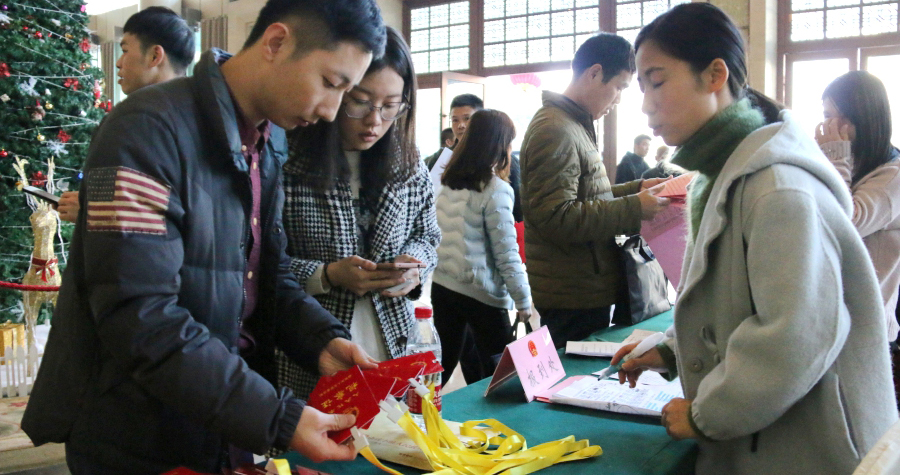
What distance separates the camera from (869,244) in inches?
81.8

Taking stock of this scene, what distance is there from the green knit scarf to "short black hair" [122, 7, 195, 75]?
1822mm

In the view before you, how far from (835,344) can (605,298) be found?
3.64 feet

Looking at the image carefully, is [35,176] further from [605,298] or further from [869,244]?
[869,244]

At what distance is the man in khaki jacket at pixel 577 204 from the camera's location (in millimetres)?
1906

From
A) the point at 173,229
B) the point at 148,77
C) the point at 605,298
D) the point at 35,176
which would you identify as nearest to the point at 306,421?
the point at 173,229

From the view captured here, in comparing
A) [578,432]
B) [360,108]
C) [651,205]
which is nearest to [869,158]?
[651,205]

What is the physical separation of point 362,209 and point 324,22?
2.07 feet

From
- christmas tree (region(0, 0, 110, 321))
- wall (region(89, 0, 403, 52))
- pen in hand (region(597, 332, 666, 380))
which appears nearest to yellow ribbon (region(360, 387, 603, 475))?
pen in hand (region(597, 332, 666, 380))

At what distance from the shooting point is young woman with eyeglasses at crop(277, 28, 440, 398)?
4.47ft

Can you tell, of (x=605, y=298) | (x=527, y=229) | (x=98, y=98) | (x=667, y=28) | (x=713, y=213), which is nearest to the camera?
(x=713, y=213)

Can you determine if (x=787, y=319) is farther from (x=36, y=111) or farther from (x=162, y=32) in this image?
(x=36, y=111)

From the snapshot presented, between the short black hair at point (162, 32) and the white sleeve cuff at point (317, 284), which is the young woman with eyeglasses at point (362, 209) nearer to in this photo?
the white sleeve cuff at point (317, 284)

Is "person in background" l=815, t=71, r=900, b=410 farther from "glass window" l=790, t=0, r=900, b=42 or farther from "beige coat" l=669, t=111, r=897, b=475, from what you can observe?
"glass window" l=790, t=0, r=900, b=42

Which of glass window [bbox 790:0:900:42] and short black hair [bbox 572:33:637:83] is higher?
glass window [bbox 790:0:900:42]
